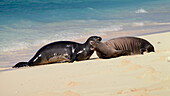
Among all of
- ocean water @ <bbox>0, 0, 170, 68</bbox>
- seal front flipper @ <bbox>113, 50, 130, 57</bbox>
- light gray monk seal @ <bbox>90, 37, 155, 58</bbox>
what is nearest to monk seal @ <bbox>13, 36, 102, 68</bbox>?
light gray monk seal @ <bbox>90, 37, 155, 58</bbox>

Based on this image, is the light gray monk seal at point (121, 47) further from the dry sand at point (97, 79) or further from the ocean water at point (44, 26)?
the ocean water at point (44, 26)

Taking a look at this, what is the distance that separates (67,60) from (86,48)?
0.49m

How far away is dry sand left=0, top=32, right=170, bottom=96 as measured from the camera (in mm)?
5008

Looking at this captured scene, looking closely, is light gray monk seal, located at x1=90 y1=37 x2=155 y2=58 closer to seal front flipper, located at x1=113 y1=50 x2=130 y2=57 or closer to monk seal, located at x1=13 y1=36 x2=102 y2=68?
seal front flipper, located at x1=113 y1=50 x2=130 y2=57

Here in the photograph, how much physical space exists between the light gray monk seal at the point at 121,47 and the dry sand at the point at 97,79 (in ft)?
3.69

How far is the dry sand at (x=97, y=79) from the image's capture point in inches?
197

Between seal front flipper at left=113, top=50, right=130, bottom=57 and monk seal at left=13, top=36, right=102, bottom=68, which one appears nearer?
seal front flipper at left=113, top=50, right=130, bottom=57

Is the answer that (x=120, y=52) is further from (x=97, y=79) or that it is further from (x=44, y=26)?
(x=44, y=26)

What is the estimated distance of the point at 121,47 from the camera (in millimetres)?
8336

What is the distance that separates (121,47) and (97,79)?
2831 millimetres

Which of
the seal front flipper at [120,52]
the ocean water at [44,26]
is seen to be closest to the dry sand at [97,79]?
the seal front flipper at [120,52]

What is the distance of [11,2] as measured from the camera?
2625cm

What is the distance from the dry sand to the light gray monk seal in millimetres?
1125

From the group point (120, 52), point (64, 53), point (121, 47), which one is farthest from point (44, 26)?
point (120, 52)
